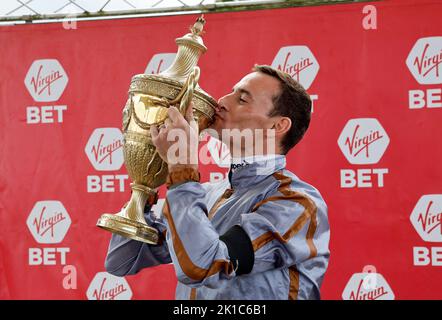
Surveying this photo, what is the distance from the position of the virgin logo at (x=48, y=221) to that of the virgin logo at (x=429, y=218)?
6.35 ft

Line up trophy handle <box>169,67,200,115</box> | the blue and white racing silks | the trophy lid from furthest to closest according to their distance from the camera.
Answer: the trophy lid, trophy handle <box>169,67,200,115</box>, the blue and white racing silks

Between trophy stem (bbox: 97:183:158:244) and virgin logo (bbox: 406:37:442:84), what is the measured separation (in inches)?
78.6

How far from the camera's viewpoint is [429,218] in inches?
128

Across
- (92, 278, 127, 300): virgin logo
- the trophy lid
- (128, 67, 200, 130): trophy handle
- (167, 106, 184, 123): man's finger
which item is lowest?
(92, 278, 127, 300): virgin logo

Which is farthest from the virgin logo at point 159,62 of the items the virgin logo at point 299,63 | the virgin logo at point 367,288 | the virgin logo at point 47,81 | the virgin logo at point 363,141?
the virgin logo at point 367,288

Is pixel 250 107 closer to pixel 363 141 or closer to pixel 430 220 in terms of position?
pixel 363 141

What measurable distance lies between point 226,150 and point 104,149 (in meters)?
0.71

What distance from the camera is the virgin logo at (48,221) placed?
365 cm

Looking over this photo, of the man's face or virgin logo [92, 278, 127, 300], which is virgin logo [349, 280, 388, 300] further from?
the man's face

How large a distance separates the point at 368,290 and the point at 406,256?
0.89 feet

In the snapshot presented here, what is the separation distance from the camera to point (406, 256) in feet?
10.7

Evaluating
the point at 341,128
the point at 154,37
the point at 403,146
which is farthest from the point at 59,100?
the point at 403,146

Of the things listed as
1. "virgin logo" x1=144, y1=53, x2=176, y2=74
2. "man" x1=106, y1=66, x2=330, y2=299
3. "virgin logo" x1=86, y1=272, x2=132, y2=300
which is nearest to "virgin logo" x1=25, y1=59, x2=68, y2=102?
"virgin logo" x1=144, y1=53, x2=176, y2=74

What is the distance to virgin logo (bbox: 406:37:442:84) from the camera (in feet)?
10.7
